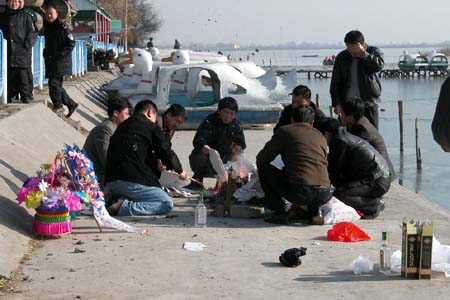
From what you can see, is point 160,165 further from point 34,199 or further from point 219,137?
point 34,199

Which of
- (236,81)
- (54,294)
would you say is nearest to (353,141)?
(54,294)

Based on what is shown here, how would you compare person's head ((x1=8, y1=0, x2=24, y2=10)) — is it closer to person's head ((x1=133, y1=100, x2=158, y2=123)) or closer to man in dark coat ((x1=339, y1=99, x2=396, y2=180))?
person's head ((x1=133, y1=100, x2=158, y2=123))

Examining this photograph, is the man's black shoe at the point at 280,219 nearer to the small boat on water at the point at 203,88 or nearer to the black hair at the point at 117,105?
the black hair at the point at 117,105

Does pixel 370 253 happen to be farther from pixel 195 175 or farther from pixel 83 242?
pixel 195 175

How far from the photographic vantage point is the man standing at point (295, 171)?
322 inches

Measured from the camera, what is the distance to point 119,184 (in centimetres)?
856

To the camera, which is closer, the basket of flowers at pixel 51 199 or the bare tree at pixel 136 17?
the basket of flowers at pixel 51 199

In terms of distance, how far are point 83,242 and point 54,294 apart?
1.60 meters

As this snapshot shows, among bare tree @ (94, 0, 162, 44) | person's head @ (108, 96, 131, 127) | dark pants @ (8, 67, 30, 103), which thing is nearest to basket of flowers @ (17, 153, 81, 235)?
person's head @ (108, 96, 131, 127)

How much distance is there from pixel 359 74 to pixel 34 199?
16.6 ft

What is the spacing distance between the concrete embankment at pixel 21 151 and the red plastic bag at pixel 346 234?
2746 mm

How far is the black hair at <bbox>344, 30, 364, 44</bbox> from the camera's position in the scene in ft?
34.0

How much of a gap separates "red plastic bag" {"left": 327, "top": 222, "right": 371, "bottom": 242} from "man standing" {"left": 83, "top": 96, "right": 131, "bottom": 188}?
273cm

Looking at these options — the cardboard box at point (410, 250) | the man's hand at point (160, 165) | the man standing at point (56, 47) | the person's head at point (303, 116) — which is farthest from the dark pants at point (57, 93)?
the cardboard box at point (410, 250)
